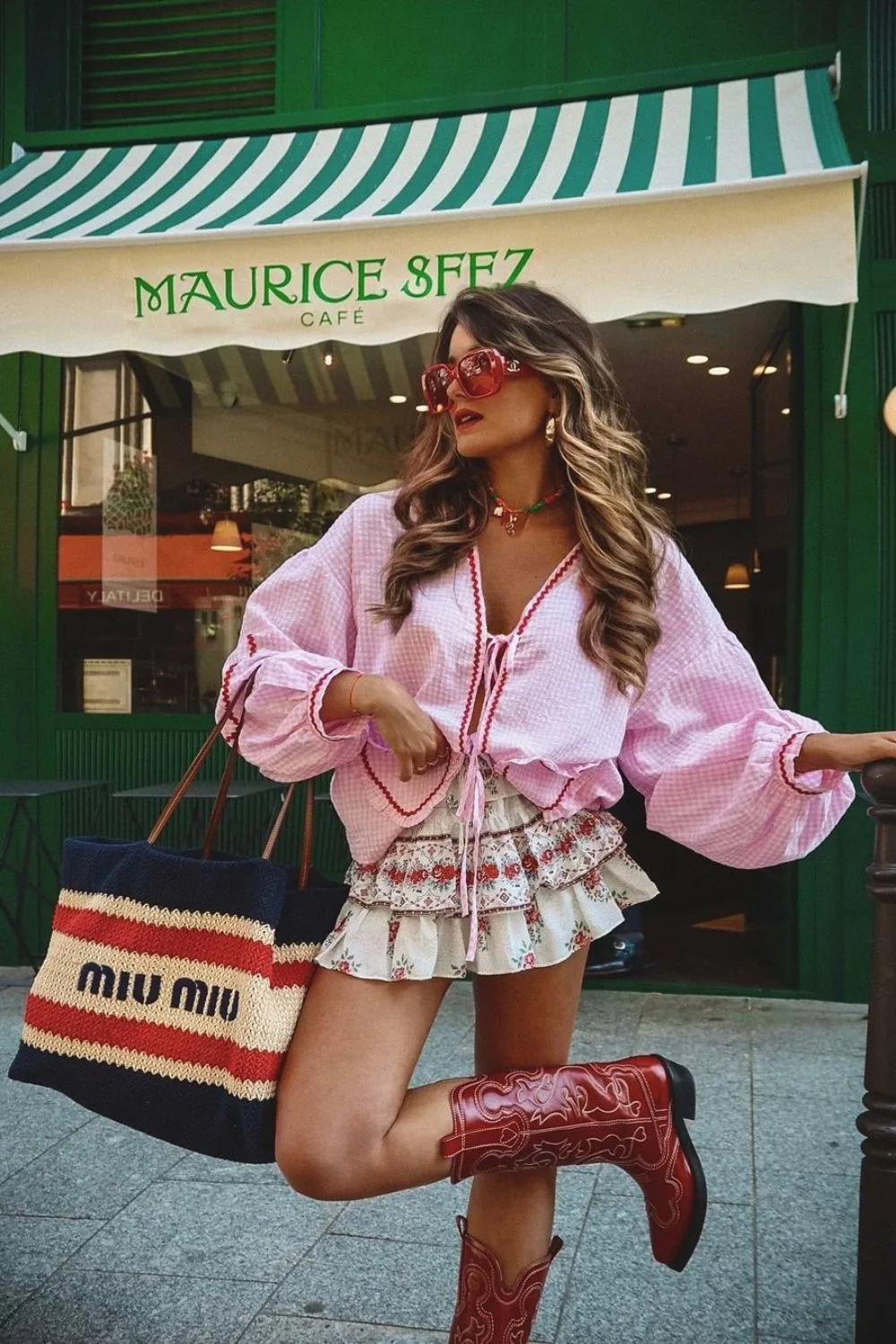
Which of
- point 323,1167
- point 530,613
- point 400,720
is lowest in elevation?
point 323,1167

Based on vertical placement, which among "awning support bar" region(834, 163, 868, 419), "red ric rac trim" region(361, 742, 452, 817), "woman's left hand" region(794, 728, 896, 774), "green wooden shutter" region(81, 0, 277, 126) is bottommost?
"red ric rac trim" region(361, 742, 452, 817)

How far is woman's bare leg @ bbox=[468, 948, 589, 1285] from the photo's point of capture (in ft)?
6.43

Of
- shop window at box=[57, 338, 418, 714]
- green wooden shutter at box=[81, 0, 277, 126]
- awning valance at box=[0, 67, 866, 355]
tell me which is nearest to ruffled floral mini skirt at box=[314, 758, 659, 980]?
awning valance at box=[0, 67, 866, 355]

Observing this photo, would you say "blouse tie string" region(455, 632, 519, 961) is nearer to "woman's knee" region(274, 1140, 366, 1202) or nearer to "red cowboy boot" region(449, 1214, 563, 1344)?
"woman's knee" region(274, 1140, 366, 1202)

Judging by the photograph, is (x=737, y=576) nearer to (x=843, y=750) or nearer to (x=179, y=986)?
(x=843, y=750)

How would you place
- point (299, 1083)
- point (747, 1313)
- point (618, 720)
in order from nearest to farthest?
point (299, 1083) < point (618, 720) < point (747, 1313)

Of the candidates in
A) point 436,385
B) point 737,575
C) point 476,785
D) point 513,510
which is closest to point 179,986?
point 476,785

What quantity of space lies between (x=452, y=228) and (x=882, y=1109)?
10.4 feet

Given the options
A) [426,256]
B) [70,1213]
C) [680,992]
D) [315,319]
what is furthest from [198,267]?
[680,992]

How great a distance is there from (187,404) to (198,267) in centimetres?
158

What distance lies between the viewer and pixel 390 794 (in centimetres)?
191

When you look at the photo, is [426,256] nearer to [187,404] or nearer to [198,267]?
[198,267]

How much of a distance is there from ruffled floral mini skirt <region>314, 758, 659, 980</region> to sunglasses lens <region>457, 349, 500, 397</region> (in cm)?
63

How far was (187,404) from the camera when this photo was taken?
5.79m
